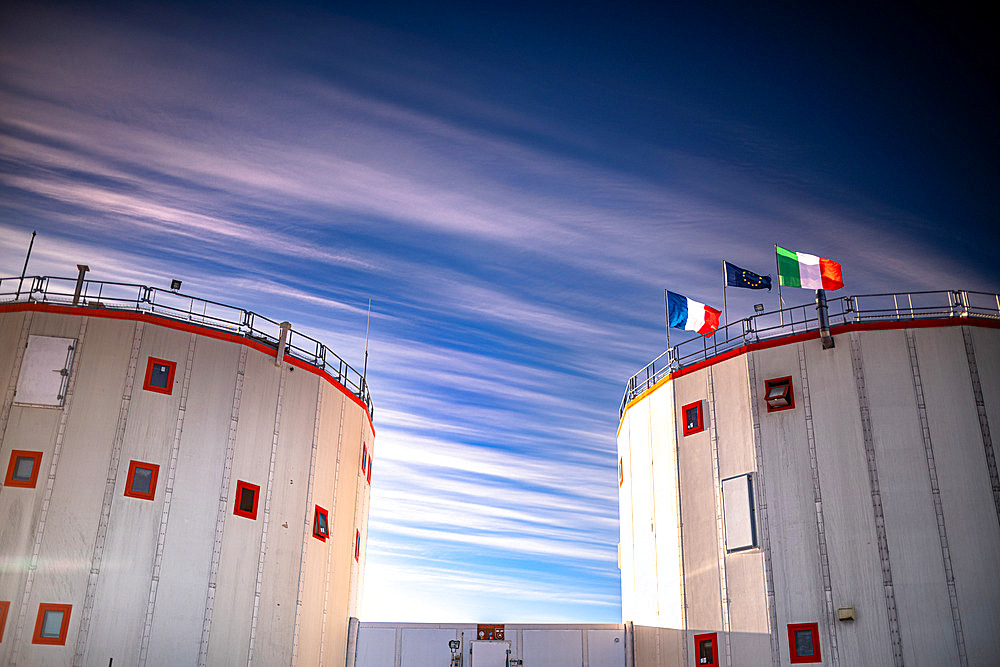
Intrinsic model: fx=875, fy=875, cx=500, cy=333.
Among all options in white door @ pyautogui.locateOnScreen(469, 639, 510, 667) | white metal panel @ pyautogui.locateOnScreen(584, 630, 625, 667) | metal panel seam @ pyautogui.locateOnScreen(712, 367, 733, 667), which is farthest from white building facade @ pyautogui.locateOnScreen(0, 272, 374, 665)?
metal panel seam @ pyautogui.locateOnScreen(712, 367, 733, 667)

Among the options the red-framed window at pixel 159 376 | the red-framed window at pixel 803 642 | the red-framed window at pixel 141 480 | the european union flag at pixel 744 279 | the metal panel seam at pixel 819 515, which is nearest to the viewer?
the metal panel seam at pixel 819 515

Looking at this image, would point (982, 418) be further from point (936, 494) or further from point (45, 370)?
point (45, 370)

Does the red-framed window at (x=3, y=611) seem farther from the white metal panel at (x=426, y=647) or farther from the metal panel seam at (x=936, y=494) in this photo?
the metal panel seam at (x=936, y=494)

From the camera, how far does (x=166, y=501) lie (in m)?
31.7

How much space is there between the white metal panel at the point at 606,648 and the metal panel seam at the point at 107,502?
21.3m

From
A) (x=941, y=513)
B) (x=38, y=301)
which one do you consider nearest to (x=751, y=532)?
(x=941, y=513)

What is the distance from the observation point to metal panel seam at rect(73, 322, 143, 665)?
29.2 meters

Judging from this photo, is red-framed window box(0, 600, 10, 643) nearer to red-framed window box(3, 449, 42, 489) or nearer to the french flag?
red-framed window box(3, 449, 42, 489)

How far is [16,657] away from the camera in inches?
1120

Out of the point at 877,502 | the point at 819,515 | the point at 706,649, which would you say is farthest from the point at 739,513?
the point at 706,649

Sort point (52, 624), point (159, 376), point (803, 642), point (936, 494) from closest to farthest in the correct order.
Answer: point (52, 624) < point (936, 494) < point (803, 642) < point (159, 376)

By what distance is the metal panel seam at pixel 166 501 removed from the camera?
98.3ft

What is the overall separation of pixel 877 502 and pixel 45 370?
3022cm

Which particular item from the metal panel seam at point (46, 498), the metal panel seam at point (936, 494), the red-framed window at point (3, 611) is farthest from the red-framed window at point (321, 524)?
the metal panel seam at point (936, 494)
